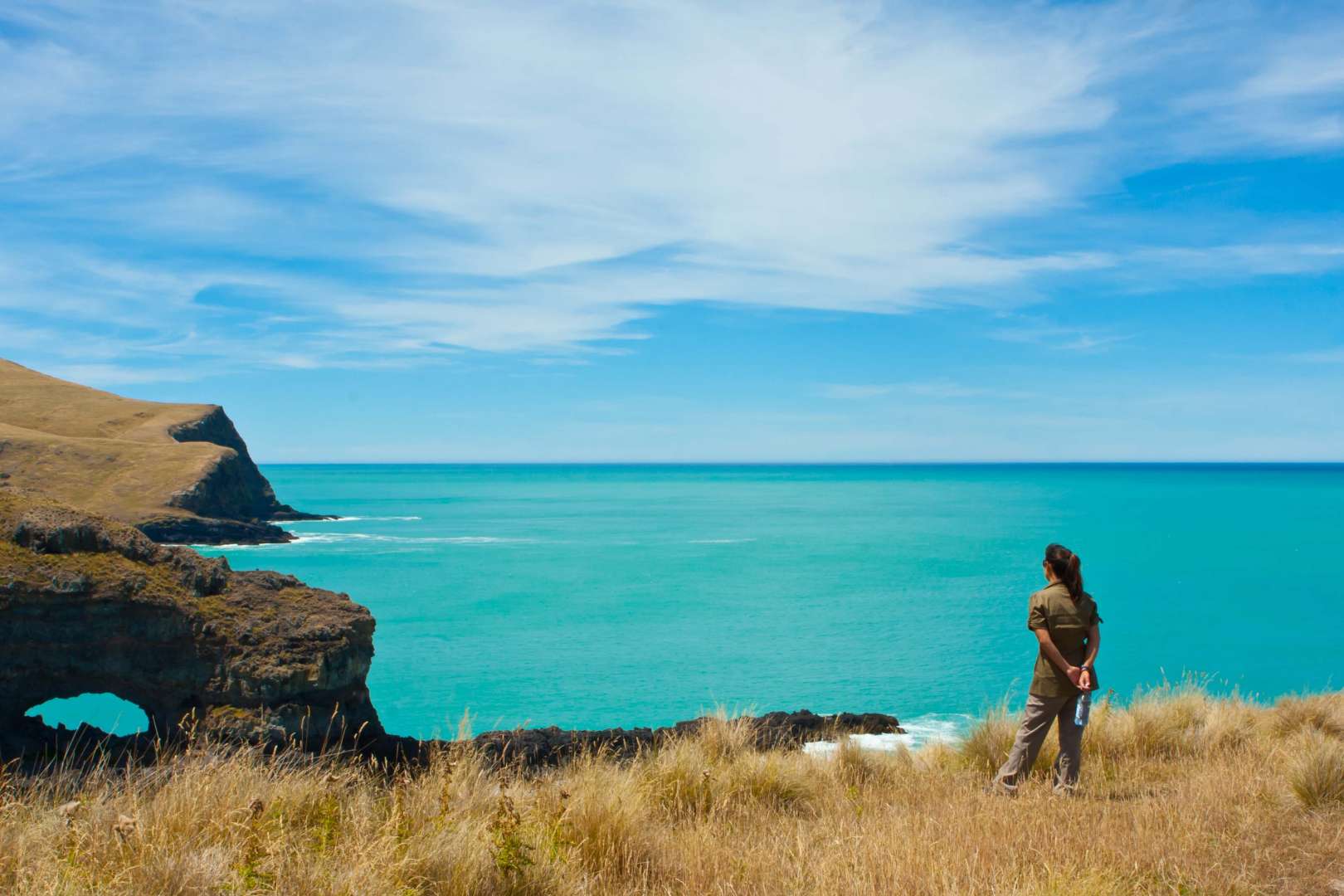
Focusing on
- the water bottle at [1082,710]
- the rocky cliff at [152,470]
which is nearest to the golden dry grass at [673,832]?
the water bottle at [1082,710]

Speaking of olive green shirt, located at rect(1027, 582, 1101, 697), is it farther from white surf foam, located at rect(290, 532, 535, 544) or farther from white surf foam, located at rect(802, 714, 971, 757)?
white surf foam, located at rect(290, 532, 535, 544)

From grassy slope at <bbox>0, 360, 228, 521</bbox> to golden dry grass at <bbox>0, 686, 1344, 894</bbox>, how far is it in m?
58.6

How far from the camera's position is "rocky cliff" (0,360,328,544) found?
7044 cm

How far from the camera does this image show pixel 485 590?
1945 inches

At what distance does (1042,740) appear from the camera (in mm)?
7363

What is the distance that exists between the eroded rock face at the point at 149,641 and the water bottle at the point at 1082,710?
24.9 ft

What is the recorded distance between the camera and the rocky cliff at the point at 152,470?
70438 millimetres

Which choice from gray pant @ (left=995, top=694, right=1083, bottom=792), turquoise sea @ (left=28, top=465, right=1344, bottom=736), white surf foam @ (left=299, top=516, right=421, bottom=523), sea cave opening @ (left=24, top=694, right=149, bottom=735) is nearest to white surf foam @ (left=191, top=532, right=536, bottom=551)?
turquoise sea @ (left=28, top=465, right=1344, bottom=736)

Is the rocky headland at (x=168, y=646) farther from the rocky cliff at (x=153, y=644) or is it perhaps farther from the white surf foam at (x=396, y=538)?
the white surf foam at (x=396, y=538)

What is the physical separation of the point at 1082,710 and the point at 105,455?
90650 millimetres

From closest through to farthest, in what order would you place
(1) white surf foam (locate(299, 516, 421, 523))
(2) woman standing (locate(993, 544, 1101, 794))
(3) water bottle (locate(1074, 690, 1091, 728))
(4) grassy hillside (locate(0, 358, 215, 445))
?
(3) water bottle (locate(1074, 690, 1091, 728)) < (2) woman standing (locate(993, 544, 1101, 794)) < (1) white surf foam (locate(299, 516, 421, 523)) < (4) grassy hillside (locate(0, 358, 215, 445))

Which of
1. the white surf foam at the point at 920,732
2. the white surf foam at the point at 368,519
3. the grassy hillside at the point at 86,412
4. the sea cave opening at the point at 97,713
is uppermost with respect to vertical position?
the grassy hillside at the point at 86,412

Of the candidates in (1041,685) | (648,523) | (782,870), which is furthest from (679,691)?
(648,523)

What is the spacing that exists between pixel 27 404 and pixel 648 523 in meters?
78.5
